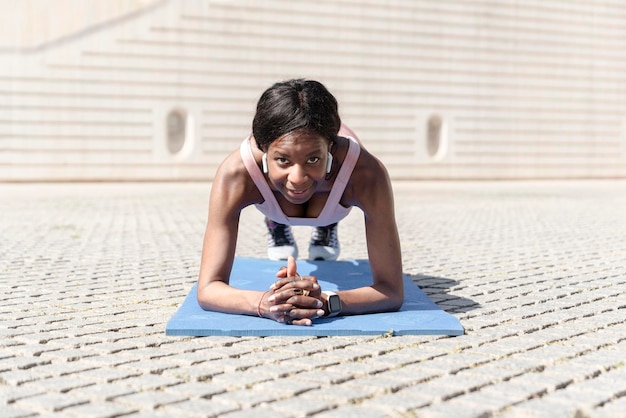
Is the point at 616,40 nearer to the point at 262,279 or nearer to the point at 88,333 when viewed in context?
the point at 262,279

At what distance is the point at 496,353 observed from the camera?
3459 millimetres

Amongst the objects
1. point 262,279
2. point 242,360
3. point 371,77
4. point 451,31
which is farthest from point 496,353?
point 451,31

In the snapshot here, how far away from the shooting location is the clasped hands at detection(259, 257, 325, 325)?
149 inches

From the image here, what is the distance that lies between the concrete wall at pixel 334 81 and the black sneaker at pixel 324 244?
14570mm

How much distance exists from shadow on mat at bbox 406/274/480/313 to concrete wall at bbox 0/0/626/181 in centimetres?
1538

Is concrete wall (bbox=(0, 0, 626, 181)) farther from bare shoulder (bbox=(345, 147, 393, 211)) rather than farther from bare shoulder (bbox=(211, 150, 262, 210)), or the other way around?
bare shoulder (bbox=(345, 147, 393, 211))

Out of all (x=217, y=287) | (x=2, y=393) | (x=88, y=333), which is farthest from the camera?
(x=217, y=287)

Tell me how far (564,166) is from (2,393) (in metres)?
24.5

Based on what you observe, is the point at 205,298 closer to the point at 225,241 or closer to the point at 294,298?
the point at 225,241

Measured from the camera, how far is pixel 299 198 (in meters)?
3.85

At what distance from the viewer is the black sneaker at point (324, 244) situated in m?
6.32

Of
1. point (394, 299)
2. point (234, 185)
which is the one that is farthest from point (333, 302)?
point (234, 185)

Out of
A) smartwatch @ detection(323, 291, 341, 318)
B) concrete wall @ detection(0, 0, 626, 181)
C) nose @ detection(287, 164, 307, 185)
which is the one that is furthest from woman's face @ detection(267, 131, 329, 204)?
concrete wall @ detection(0, 0, 626, 181)

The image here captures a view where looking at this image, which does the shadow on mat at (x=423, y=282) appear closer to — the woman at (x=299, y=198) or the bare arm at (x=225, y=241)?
the woman at (x=299, y=198)
